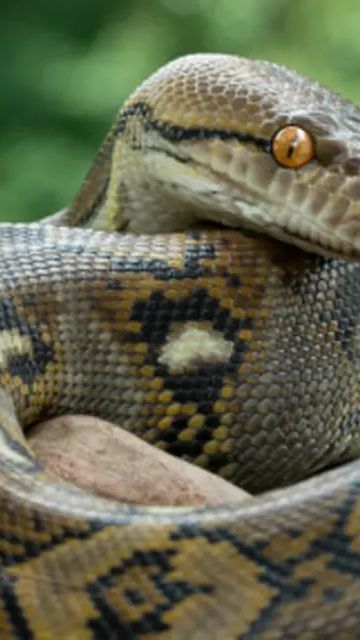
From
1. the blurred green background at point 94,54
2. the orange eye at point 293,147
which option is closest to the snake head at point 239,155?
the orange eye at point 293,147

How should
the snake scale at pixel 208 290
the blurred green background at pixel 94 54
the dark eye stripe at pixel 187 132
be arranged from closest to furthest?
the snake scale at pixel 208 290 < the dark eye stripe at pixel 187 132 < the blurred green background at pixel 94 54

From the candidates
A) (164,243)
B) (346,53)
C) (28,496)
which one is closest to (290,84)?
(164,243)

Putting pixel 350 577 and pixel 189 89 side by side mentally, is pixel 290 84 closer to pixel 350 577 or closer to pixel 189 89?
pixel 189 89

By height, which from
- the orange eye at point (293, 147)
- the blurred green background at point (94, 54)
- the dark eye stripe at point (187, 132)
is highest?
the orange eye at point (293, 147)

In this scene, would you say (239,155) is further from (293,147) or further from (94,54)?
(94,54)

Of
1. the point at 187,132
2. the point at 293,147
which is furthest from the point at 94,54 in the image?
the point at 293,147

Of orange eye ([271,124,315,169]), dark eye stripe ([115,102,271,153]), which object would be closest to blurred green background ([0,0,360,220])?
dark eye stripe ([115,102,271,153])

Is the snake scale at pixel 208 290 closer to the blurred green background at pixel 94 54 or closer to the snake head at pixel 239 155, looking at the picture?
the snake head at pixel 239 155
